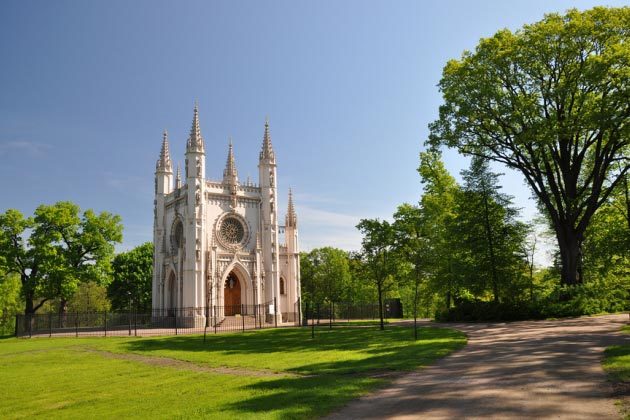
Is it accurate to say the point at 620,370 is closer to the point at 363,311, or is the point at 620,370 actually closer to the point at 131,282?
the point at 363,311

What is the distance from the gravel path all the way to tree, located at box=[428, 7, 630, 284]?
14732 millimetres

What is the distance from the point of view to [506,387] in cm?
1034

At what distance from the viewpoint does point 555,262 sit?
160 ft

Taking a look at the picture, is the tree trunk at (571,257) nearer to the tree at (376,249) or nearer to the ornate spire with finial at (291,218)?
the tree at (376,249)

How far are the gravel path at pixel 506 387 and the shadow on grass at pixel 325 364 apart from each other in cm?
60

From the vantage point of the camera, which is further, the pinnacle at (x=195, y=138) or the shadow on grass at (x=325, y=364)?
the pinnacle at (x=195, y=138)

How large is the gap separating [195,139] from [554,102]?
31.6 metres

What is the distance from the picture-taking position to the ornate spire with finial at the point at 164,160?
2164 inches

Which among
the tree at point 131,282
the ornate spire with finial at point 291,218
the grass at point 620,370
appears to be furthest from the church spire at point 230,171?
the grass at point 620,370

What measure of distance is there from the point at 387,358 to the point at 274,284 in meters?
34.5

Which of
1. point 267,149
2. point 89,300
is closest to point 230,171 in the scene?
point 267,149

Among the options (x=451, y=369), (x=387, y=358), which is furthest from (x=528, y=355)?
(x=387, y=358)

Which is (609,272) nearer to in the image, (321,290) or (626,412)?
(626,412)

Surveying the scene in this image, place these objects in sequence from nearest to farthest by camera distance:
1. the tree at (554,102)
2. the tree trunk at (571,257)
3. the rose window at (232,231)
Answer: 1. the tree at (554,102)
2. the tree trunk at (571,257)
3. the rose window at (232,231)
